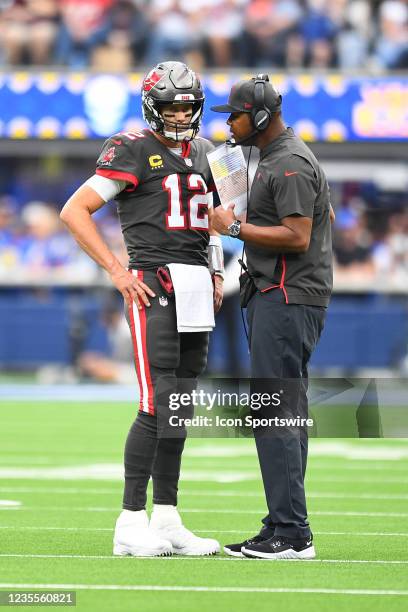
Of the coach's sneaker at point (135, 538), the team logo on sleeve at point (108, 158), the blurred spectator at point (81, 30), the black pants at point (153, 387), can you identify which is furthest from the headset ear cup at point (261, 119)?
the blurred spectator at point (81, 30)

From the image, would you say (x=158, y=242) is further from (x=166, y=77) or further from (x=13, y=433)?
(x=13, y=433)

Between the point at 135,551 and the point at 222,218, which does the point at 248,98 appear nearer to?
the point at 222,218

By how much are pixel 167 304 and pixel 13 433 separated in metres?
6.19

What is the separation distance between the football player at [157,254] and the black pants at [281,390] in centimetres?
35

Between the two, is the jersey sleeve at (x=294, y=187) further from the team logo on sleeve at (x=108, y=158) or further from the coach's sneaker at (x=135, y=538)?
the coach's sneaker at (x=135, y=538)

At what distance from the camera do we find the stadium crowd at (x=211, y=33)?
2014 centimetres

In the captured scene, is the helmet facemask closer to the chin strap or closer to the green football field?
the chin strap

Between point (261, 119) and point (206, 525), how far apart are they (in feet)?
7.23

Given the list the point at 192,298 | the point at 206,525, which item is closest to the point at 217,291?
the point at 192,298

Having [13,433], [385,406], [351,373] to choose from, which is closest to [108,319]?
[351,373]

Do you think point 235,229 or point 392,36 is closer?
point 235,229

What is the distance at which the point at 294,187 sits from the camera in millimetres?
5805

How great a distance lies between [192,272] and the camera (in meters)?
6.17

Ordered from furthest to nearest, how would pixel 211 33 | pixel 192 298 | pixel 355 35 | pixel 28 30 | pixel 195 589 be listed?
pixel 28 30 → pixel 211 33 → pixel 355 35 → pixel 192 298 → pixel 195 589
